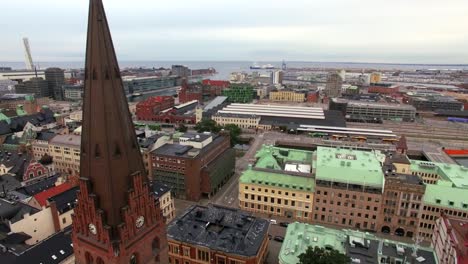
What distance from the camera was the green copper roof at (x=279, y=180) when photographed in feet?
265

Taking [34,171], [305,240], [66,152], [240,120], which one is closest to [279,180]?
[305,240]

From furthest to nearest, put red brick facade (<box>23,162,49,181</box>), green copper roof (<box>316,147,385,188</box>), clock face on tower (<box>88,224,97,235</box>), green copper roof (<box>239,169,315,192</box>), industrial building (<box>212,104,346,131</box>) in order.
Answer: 1. industrial building (<box>212,104,346,131</box>)
2. red brick facade (<box>23,162,49,181</box>)
3. green copper roof (<box>239,169,315,192</box>)
4. green copper roof (<box>316,147,385,188</box>)
5. clock face on tower (<box>88,224,97,235</box>)

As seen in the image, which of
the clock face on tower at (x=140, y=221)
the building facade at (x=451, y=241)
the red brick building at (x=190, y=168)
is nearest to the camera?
the clock face on tower at (x=140, y=221)

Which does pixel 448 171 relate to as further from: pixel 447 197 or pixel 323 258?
pixel 323 258

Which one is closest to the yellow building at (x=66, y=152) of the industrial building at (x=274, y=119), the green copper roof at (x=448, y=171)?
the industrial building at (x=274, y=119)

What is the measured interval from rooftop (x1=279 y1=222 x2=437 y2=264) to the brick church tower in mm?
37240

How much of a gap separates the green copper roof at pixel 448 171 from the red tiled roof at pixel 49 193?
351 feet

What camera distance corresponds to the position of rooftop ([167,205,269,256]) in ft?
177

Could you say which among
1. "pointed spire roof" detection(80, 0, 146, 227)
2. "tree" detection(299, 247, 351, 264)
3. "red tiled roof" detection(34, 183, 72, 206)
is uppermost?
"pointed spire roof" detection(80, 0, 146, 227)

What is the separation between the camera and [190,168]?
3433 inches

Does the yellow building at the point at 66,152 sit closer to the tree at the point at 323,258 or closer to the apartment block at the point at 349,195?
the apartment block at the point at 349,195

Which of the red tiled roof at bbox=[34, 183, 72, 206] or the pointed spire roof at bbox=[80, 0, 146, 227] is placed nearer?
the pointed spire roof at bbox=[80, 0, 146, 227]

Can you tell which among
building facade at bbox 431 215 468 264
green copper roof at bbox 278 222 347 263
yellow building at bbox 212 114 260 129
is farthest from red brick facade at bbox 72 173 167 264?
yellow building at bbox 212 114 260 129

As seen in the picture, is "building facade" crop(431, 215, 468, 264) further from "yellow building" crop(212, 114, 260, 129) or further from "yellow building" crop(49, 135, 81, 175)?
"yellow building" crop(212, 114, 260, 129)
